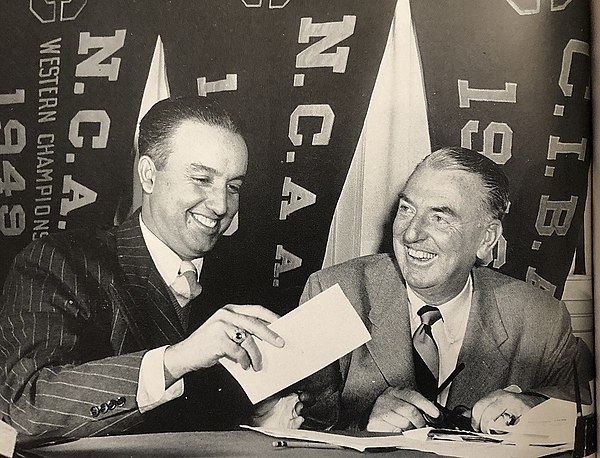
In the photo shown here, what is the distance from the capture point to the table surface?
3.56 ft

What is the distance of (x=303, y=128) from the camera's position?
1.11 metres

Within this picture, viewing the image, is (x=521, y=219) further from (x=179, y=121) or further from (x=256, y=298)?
(x=179, y=121)

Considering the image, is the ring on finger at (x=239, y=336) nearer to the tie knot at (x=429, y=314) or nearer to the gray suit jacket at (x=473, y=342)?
the gray suit jacket at (x=473, y=342)

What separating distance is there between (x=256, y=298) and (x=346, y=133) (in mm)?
321

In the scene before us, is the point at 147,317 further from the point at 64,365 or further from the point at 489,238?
the point at 489,238

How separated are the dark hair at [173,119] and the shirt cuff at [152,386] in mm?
344

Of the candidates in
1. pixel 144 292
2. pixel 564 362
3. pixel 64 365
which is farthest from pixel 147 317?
pixel 564 362

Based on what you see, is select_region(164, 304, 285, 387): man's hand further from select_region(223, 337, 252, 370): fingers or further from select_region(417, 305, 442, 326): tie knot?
select_region(417, 305, 442, 326): tie knot

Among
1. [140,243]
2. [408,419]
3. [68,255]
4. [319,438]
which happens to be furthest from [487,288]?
[68,255]

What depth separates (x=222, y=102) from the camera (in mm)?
1111

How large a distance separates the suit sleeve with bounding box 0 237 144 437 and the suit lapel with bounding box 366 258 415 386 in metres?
0.41

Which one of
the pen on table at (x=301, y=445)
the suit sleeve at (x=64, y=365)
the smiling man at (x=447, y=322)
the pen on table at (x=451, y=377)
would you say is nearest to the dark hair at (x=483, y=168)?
the smiling man at (x=447, y=322)

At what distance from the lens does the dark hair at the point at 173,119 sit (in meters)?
1.11

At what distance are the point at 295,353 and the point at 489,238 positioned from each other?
0.38 metres
